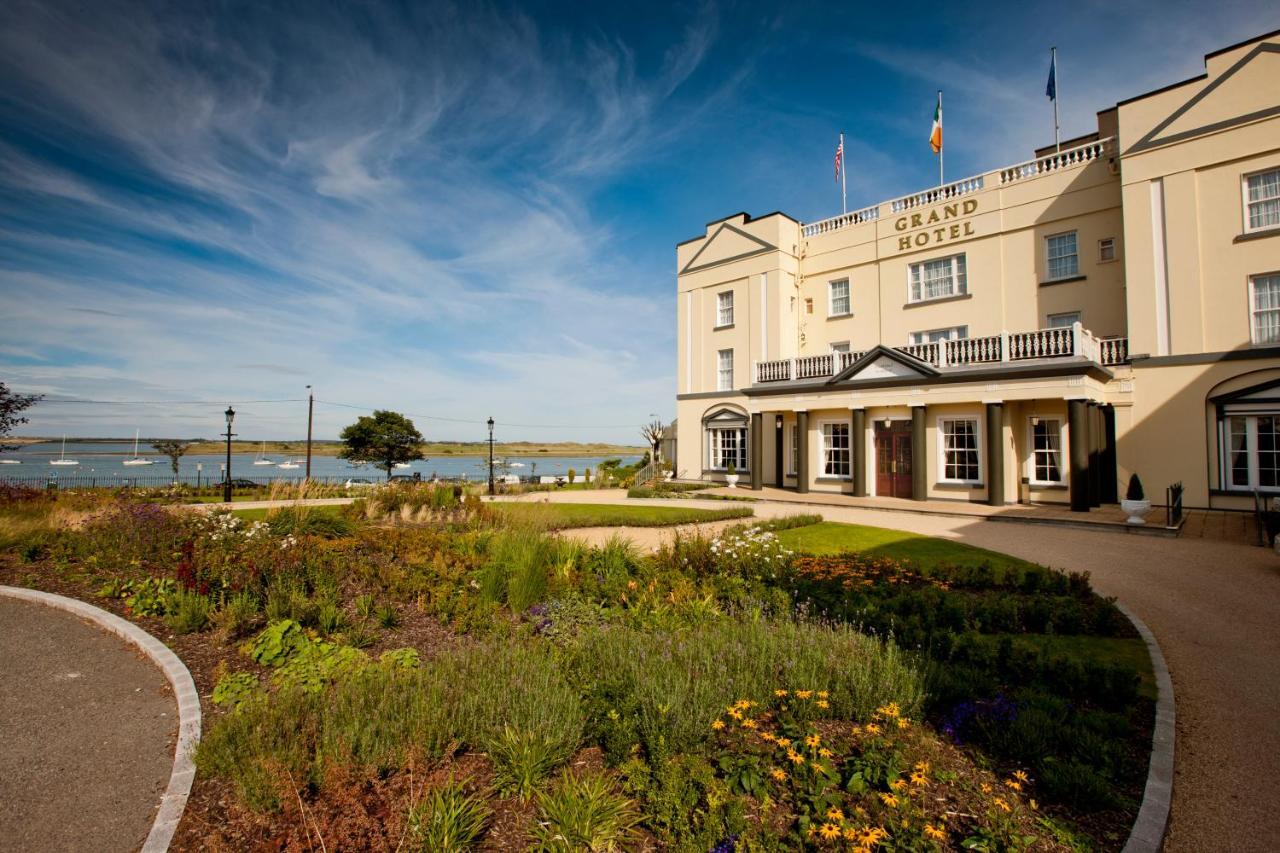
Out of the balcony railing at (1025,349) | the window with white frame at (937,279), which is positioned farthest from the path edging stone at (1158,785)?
the window with white frame at (937,279)

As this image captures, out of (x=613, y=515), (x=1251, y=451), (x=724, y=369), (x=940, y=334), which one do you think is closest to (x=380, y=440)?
(x=724, y=369)

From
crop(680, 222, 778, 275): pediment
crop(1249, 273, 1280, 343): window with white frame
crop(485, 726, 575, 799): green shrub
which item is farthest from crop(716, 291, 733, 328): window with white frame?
crop(485, 726, 575, 799): green shrub

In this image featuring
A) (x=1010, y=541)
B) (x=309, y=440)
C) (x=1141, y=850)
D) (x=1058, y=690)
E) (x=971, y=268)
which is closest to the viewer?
(x=1141, y=850)

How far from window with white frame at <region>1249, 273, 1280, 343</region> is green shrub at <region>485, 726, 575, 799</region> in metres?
20.6

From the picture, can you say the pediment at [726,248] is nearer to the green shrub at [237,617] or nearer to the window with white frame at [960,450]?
the window with white frame at [960,450]

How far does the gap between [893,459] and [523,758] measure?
19.7 metres

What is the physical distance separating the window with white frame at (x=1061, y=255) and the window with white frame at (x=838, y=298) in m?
6.97

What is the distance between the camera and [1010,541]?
1232 centimetres

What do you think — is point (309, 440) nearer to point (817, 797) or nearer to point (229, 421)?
point (229, 421)

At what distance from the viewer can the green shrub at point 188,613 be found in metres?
6.33

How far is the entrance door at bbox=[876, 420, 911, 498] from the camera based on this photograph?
20344 mm

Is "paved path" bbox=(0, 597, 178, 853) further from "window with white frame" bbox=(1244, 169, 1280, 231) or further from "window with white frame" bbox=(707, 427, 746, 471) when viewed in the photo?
"window with white frame" bbox=(1244, 169, 1280, 231)

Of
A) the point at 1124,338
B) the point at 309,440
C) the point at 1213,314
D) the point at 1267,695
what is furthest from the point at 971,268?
the point at 309,440

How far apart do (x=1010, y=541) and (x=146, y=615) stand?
1445 centimetres
